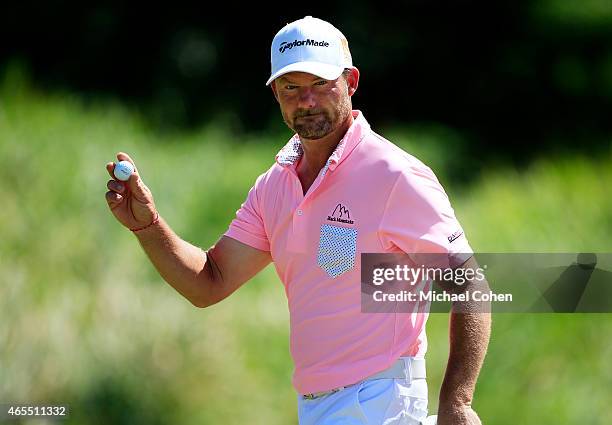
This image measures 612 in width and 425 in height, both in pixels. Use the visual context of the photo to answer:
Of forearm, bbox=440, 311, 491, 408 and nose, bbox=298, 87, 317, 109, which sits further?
nose, bbox=298, 87, 317, 109

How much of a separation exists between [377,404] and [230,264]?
0.79m

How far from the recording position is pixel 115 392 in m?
6.64

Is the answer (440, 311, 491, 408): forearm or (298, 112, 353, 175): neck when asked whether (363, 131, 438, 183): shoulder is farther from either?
(440, 311, 491, 408): forearm

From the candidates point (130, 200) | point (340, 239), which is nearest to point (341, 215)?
point (340, 239)

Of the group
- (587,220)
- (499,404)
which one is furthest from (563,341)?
(587,220)

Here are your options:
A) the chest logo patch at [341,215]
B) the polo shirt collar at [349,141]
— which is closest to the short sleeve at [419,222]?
the chest logo patch at [341,215]

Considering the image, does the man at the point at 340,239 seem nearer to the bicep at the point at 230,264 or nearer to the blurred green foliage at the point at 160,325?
the bicep at the point at 230,264

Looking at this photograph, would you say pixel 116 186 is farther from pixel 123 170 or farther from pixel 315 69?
pixel 315 69

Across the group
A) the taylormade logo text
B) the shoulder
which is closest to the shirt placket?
the shoulder

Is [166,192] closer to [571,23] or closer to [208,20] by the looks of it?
[208,20]

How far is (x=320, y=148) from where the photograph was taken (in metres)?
3.67

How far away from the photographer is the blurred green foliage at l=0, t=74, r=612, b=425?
668cm

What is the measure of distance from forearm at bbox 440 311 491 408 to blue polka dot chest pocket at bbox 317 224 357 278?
0.36 meters

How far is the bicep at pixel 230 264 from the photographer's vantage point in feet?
12.6
